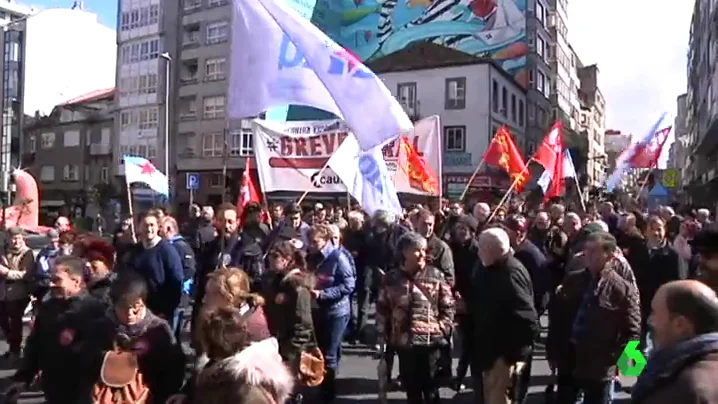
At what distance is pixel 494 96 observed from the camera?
4619 cm

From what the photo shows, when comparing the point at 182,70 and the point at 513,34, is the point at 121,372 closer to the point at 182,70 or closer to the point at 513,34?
the point at 513,34

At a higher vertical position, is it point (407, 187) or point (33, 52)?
point (33, 52)

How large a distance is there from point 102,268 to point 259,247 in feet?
6.47

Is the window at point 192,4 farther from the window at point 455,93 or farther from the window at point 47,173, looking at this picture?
the window at point 47,173

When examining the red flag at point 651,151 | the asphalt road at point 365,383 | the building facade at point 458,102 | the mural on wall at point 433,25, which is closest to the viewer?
the asphalt road at point 365,383

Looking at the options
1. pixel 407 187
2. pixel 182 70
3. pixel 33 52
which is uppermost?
pixel 33 52

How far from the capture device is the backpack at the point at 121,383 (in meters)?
4.20

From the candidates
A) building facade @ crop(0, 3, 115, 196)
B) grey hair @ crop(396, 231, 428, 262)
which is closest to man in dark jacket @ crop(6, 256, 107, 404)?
grey hair @ crop(396, 231, 428, 262)

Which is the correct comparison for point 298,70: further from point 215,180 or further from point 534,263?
point 215,180

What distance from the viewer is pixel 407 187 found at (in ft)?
50.1

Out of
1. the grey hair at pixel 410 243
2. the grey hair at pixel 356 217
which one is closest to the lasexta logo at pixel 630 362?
the grey hair at pixel 410 243

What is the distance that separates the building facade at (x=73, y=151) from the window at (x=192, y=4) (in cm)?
1118

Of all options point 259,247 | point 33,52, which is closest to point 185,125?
point 33,52

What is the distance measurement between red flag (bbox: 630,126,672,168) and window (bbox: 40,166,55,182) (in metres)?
55.1
